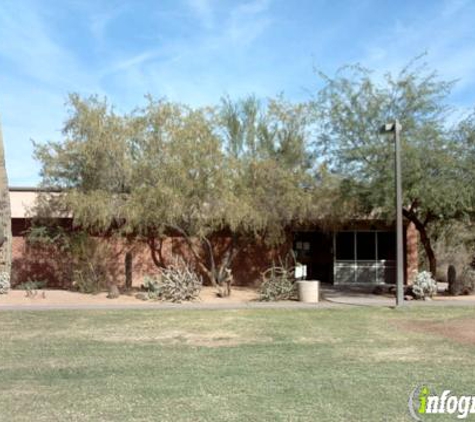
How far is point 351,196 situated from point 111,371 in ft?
42.5

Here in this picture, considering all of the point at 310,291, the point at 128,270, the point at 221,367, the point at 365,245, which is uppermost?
the point at 365,245

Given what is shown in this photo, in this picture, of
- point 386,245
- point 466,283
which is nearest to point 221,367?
point 466,283

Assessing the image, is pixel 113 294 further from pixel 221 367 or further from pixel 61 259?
pixel 221 367

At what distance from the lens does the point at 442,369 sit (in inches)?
338

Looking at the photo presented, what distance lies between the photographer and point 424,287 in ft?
61.1

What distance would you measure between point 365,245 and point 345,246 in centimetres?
89

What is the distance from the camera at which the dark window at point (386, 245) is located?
25750 mm

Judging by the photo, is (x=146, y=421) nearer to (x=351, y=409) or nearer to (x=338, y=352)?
(x=351, y=409)

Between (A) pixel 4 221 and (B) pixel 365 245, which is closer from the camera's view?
(A) pixel 4 221

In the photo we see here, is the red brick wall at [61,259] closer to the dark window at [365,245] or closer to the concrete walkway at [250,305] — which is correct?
the dark window at [365,245]

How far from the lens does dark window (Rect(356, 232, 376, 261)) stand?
84.7ft

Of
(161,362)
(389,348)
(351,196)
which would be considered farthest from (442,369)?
(351,196)

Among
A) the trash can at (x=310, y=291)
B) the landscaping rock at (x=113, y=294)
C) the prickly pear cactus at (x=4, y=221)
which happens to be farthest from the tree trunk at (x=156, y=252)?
the trash can at (x=310, y=291)

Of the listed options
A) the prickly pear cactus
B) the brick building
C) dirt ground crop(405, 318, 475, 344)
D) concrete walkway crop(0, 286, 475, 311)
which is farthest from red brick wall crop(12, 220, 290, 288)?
dirt ground crop(405, 318, 475, 344)
